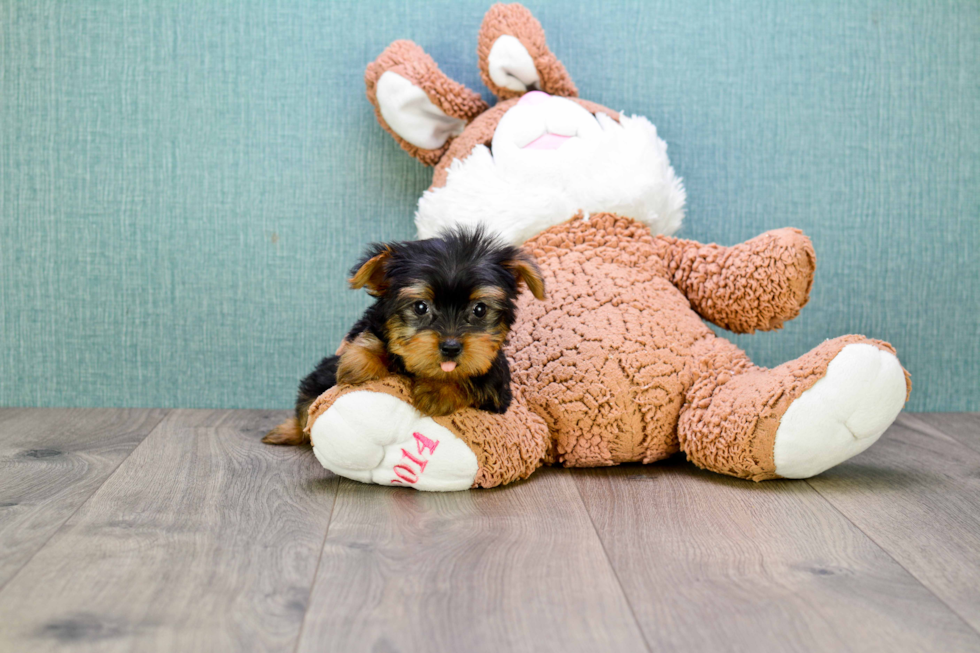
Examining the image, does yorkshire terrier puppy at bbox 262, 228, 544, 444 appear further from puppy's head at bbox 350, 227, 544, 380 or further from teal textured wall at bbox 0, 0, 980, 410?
teal textured wall at bbox 0, 0, 980, 410

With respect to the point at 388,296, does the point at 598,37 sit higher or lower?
higher

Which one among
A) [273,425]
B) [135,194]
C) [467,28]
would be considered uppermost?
[467,28]

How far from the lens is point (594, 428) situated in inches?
72.5

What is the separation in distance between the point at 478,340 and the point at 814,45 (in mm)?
1575

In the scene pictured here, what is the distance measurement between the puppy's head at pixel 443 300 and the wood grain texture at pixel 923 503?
78 cm

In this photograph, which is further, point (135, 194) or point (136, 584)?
point (135, 194)

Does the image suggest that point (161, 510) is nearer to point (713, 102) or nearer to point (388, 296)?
point (388, 296)

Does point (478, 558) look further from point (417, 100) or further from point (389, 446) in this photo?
point (417, 100)

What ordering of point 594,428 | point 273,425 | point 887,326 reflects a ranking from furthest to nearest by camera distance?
point 887,326 < point 273,425 < point 594,428

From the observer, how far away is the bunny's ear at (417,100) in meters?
2.13

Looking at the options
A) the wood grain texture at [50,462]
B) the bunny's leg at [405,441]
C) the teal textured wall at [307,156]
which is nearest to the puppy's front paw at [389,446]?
the bunny's leg at [405,441]

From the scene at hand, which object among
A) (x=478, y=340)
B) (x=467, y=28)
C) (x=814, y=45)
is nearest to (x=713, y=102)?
(x=814, y=45)

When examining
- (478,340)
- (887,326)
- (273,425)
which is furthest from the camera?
(887,326)

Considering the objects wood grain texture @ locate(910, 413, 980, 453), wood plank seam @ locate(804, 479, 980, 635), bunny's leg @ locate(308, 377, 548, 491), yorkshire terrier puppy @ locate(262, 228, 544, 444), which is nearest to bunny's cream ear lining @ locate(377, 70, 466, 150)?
yorkshire terrier puppy @ locate(262, 228, 544, 444)
